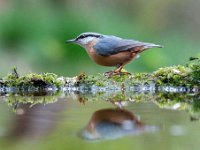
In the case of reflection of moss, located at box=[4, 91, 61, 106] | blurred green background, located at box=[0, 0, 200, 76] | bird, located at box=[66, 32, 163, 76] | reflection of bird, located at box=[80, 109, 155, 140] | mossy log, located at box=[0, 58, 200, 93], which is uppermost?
blurred green background, located at box=[0, 0, 200, 76]

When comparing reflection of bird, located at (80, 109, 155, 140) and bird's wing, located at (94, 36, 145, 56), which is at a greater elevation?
bird's wing, located at (94, 36, 145, 56)

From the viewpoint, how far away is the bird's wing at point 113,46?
7.68 m

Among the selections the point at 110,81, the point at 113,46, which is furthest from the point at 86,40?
the point at 110,81

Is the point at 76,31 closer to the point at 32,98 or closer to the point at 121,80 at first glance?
the point at 121,80

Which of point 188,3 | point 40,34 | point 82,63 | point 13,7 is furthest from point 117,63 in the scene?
point 188,3

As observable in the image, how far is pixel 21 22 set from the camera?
42.4ft

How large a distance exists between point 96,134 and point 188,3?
10.9 meters

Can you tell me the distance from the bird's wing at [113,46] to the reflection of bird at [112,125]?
6.71 feet

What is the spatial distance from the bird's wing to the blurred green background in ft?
12.6

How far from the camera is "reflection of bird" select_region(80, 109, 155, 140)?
4781mm

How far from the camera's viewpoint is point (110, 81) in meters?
7.08

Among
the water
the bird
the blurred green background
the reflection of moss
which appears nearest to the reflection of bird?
the water

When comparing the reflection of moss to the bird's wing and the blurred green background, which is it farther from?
the blurred green background

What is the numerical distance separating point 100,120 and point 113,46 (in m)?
2.56
